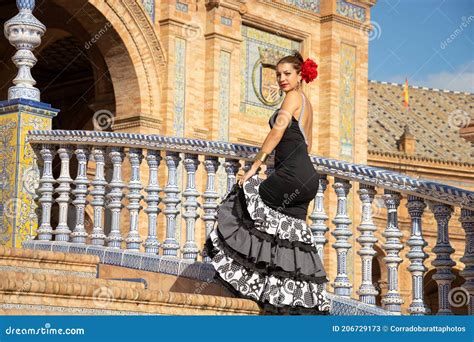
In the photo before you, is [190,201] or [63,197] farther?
[63,197]

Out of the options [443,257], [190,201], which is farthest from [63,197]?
[443,257]

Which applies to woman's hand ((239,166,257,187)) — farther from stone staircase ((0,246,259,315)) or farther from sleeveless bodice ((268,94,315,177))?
stone staircase ((0,246,259,315))

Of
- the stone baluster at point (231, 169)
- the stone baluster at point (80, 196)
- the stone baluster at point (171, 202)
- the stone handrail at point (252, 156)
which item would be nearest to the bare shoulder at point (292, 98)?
the stone handrail at point (252, 156)

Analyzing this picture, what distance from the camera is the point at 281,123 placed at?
6.33 m

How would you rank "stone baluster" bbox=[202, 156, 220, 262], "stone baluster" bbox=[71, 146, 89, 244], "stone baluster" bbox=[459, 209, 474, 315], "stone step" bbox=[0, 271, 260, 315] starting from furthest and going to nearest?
"stone baluster" bbox=[71, 146, 89, 244]
"stone baluster" bbox=[202, 156, 220, 262]
"stone baluster" bbox=[459, 209, 474, 315]
"stone step" bbox=[0, 271, 260, 315]

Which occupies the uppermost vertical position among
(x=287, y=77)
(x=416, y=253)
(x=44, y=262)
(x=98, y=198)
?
(x=287, y=77)

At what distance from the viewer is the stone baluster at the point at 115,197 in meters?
8.31

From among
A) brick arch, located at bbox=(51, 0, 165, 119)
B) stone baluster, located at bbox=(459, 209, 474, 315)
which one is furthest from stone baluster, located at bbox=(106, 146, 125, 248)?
brick arch, located at bbox=(51, 0, 165, 119)

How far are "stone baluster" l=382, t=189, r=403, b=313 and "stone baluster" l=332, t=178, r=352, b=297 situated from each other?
0.32 meters

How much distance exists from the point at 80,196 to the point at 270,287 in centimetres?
274

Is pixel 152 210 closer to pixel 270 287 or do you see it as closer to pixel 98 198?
pixel 98 198

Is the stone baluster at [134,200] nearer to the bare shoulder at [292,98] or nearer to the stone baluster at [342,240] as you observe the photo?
the stone baluster at [342,240]

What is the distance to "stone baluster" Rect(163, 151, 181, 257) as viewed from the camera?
313 inches

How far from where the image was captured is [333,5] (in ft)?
61.9
